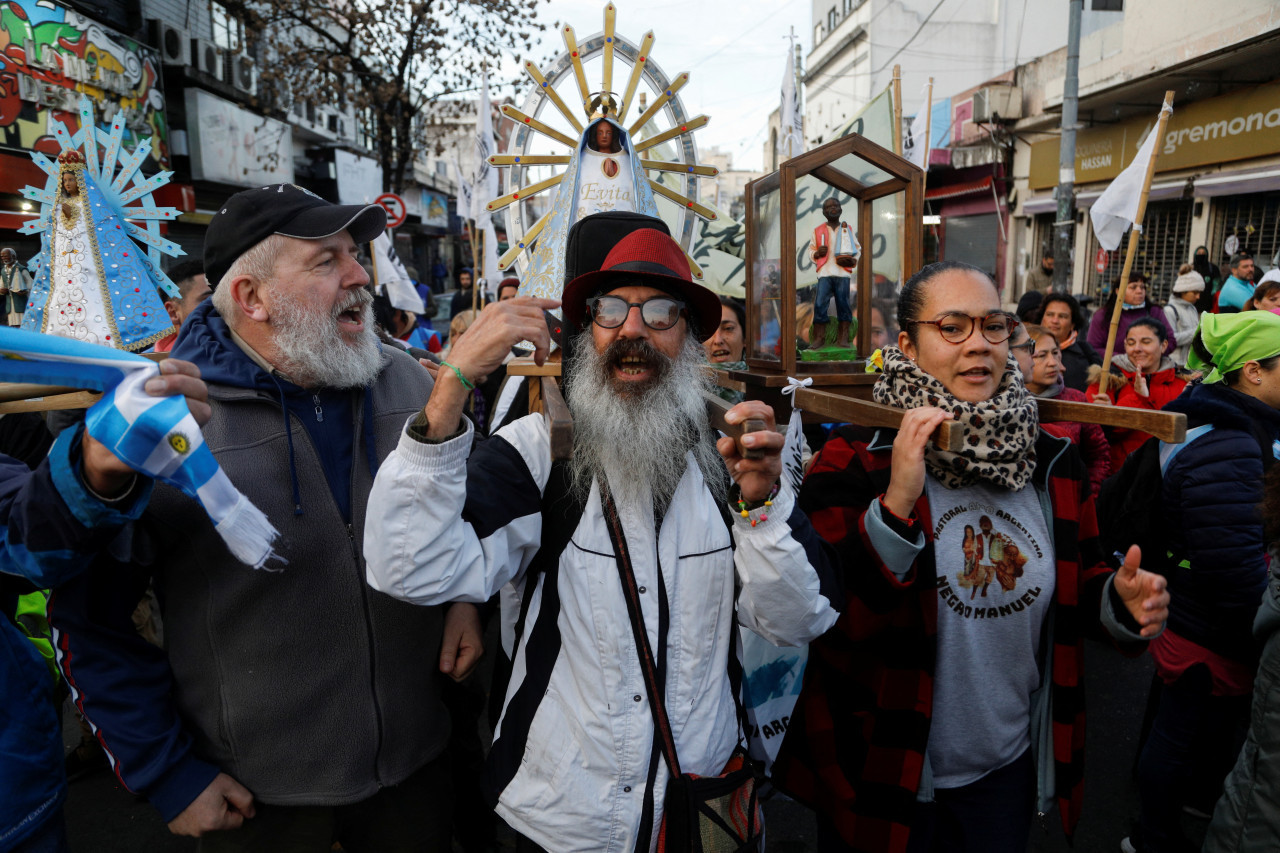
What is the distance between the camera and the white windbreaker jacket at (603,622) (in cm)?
166

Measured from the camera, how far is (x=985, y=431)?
1.94m

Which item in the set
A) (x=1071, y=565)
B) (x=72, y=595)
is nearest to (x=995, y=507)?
(x=1071, y=565)

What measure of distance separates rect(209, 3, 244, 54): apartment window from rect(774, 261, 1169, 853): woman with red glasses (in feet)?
66.1

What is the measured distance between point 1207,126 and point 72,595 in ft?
56.6

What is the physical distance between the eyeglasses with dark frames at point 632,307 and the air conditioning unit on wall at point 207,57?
1803 centimetres

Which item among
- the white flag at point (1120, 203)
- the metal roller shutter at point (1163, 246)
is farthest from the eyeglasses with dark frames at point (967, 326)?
the metal roller shutter at point (1163, 246)

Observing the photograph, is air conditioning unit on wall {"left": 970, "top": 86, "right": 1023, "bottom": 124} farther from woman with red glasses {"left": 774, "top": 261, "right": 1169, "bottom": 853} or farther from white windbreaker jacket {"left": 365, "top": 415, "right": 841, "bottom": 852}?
white windbreaker jacket {"left": 365, "top": 415, "right": 841, "bottom": 852}

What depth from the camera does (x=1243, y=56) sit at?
39.6ft

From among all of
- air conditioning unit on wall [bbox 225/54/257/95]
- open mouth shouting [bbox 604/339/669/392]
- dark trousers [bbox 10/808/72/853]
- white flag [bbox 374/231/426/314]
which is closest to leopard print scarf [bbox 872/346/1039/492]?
open mouth shouting [bbox 604/339/669/392]

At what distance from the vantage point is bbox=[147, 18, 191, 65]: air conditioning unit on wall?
577 inches

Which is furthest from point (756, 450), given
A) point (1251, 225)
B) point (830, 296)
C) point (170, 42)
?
point (170, 42)

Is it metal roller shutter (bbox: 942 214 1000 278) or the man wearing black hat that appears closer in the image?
the man wearing black hat

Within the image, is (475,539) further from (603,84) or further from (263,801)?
(603,84)

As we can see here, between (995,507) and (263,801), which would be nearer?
(263,801)
